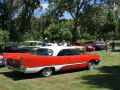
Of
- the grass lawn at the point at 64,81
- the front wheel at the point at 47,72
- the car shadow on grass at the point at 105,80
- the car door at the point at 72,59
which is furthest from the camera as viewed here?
the car door at the point at 72,59

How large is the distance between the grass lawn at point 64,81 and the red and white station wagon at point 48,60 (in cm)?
41

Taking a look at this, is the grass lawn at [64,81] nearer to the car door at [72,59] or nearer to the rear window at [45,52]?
the car door at [72,59]

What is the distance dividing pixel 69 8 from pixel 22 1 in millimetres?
10489

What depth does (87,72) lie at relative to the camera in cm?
1539

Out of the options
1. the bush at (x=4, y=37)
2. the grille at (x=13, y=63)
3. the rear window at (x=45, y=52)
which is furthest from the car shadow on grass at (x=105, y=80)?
the bush at (x=4, y=37)

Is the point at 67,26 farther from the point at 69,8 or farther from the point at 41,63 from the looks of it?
the point at 41,63

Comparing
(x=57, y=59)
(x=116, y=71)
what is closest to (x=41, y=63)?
(x=57, y=59)

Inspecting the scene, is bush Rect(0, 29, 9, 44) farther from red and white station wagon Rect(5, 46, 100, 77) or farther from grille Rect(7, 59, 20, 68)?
grille Rect(7, 59, 20, 68)

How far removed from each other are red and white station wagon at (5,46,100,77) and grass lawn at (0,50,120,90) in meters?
0.41

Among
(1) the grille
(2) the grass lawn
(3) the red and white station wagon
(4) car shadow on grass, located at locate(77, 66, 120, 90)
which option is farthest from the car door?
(1) the grille

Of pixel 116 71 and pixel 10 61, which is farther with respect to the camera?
pixel 116 71

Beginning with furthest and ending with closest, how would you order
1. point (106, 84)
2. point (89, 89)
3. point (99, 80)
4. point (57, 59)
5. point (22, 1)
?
point (22, 1), point (57, 59), point (99, 80), point (106, 84), point (89, 89)

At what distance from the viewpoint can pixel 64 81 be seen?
1265 cm

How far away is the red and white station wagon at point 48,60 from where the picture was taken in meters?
12.8
